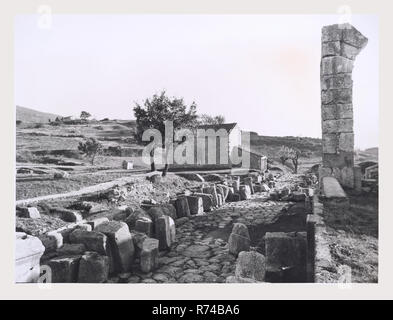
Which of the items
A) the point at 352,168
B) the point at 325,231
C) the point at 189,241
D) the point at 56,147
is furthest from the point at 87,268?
the point at 56,147

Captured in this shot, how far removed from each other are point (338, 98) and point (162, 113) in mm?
11630

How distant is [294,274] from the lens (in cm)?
536

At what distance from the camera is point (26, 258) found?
15.9 ft

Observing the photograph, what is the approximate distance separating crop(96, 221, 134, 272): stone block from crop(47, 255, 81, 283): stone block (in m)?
0.83

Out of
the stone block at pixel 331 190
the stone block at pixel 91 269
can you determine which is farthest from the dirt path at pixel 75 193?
the stone block at pixel 331 190

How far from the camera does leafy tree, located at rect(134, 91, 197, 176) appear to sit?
19000 mm

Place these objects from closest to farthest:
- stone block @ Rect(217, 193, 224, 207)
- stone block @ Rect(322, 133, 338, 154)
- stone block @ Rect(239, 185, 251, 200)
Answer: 1. stone block @ Rect(322, 133, 338, 154)
2. stone block @ Rect(217, 193, 224, 207)
3. stone block @ Rect(239, 185, 251, 200)


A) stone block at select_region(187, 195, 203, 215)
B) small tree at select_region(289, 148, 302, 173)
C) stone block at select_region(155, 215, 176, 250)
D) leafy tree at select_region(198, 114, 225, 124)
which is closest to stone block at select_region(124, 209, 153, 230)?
stone block at select_region(155, 215, 176, 250)

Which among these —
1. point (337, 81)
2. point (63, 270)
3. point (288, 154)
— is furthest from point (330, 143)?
point (288, 154)

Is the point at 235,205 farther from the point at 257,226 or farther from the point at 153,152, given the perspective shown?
the point at 153,152

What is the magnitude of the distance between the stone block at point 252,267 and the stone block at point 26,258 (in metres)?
3.13

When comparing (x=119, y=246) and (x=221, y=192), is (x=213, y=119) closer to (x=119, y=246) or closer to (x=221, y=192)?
(x=221, y=192)

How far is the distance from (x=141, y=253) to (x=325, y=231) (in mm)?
3291

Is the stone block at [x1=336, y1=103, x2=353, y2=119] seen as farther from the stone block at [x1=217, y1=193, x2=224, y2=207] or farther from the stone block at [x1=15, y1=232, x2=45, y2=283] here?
the stone block at [x1=15, y1=232, x2=45, y2=283]
